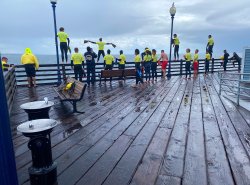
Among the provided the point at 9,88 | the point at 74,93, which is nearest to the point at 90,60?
A: the point at 9,88

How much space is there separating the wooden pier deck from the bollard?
340 mm

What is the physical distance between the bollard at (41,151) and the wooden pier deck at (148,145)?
34 centimetres

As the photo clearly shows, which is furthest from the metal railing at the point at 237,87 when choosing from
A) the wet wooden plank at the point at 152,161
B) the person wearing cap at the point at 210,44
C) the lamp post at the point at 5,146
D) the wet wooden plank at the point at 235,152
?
the person wearing cap at the point at 210,44

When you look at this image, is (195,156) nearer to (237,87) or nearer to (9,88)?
(237,87)

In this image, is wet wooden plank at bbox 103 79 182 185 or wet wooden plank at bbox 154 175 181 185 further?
wet wooden plank at bbox 103 79 182 185

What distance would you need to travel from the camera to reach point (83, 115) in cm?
664

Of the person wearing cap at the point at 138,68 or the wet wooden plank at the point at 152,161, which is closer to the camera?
the wet wooden plank at the point at 152,161

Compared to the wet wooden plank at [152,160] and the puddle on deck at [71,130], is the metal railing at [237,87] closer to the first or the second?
the wet wooden plank at [152,160]

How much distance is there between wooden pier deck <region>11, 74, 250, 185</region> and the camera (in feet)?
10.9

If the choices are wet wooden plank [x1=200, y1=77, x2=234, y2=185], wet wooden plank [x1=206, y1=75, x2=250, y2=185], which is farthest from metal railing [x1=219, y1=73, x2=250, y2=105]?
wet wooden plank [x1=200, y1=77, x2=234, y2=185]

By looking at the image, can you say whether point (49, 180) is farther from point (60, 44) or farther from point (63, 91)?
point (60, 44)

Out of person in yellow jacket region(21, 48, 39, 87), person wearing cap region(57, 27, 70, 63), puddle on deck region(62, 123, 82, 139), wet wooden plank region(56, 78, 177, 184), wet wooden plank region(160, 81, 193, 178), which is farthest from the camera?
person wearing cap region(57, 27, 70, 63)

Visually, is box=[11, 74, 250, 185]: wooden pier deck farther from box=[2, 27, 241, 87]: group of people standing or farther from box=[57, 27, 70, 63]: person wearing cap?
box=[57, 27, 70, 63]: person wearing cap

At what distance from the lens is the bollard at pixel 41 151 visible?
2.81m
